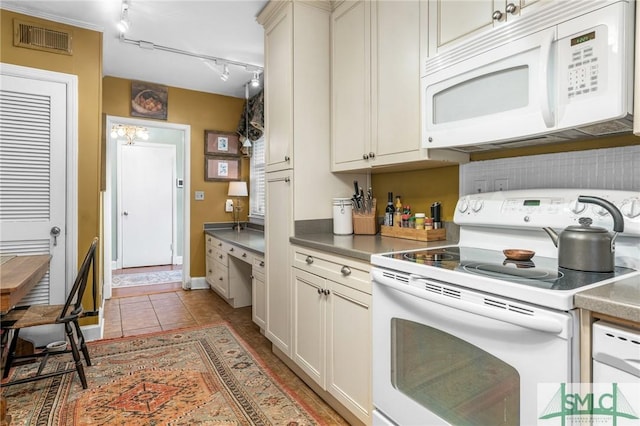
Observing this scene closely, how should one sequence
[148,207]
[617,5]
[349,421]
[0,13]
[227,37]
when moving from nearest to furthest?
[617,5] → [349,421] → [0,13] → [227,37] → [148,207]

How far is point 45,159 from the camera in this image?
2758mm

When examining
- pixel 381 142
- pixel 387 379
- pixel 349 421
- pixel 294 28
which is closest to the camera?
pixel 387 379

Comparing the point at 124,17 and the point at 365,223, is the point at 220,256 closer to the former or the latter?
the point at 365,223

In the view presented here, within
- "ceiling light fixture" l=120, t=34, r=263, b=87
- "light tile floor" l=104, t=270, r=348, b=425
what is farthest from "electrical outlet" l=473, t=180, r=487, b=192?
"ceiling light fixture" l=120, t=34, r=263, b=87

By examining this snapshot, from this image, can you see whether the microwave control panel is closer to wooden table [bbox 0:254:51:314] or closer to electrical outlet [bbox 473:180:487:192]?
electrical outlet [bbox 473:180:487:192]

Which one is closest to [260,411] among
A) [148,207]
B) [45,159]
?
[45,159]

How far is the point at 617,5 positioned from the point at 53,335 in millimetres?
3796

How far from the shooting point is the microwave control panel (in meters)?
1.07

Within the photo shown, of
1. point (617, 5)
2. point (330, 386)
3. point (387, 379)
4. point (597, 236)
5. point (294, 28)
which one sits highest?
point (294, 28)

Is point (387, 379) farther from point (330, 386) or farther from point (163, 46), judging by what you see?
point (163, 46)

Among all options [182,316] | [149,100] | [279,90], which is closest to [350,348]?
[279,90]

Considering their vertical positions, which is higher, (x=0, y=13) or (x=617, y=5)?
(x=0, y=13)

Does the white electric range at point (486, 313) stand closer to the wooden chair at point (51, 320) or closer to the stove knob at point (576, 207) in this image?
the stove knob at point (576, 207)

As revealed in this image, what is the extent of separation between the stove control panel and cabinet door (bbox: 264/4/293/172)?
46.0 inches
